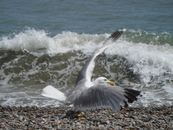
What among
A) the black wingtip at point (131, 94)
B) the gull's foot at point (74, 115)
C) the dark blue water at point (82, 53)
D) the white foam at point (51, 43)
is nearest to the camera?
the black wingtip at point (131, 94)

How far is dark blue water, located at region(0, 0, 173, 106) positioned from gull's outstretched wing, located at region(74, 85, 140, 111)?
6.37ft

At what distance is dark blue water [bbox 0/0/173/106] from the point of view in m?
8.35

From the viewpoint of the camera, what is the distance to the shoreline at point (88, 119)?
4922 mm

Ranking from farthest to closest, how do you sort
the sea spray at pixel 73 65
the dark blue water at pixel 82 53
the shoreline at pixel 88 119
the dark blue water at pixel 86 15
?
the dark blue water at pixel 86 15 < the dark blue water at pixel 82 53 < the sea spray at pixel 73 65 < the shoreline at pixel 88 119

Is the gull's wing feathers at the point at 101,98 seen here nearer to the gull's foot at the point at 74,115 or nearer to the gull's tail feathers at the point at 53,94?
the gull's tail feathers at the point at 53,94

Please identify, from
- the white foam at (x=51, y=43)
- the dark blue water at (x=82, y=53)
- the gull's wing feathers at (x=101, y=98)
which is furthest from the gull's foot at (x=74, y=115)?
the white foam at (x=51, y=43)

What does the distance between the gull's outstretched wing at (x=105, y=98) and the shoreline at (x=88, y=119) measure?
1.18 ft

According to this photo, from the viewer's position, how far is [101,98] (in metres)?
4.88

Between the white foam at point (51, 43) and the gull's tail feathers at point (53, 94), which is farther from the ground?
the white foam at point (51, 43)

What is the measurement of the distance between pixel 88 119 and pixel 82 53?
17.3 feet

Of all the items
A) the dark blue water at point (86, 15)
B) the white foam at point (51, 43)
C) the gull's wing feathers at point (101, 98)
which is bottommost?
the gull's wing feathers at point (101, 98)

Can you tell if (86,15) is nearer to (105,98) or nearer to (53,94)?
(53,94)

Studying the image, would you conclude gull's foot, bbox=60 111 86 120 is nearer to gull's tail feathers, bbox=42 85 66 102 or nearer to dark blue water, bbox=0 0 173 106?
gull's tail feathers, bbox=42 85 66 102

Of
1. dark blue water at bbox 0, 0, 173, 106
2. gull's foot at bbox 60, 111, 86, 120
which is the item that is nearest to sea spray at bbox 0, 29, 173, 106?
dark blue water at bbox 0, 0, 173, 106
